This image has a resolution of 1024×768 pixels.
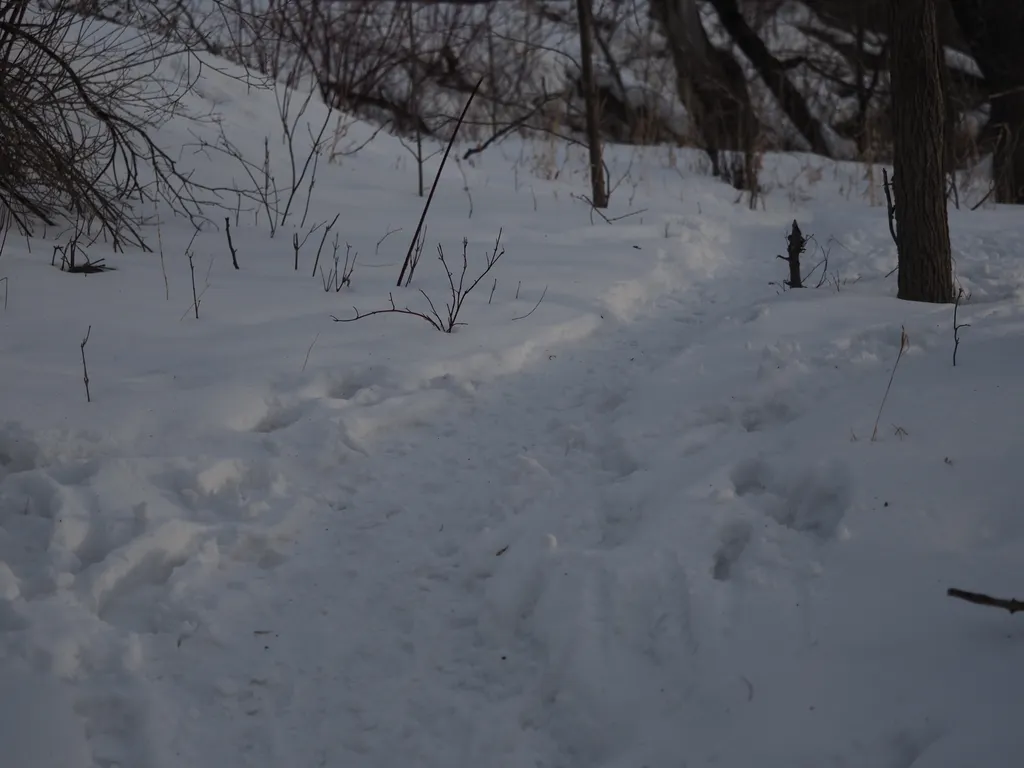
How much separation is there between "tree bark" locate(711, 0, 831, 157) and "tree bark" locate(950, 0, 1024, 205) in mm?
2724

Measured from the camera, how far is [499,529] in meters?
2.92

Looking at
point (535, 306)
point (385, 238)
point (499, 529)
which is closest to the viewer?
point (499, 529)

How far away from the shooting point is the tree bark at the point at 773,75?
42.2ft

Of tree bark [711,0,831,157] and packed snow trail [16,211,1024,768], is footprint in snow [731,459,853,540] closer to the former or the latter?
packed snow trail [16,211,1024,768]

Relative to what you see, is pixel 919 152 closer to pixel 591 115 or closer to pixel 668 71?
pixel 591 115

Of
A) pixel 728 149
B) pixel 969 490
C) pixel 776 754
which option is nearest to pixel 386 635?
pixel 776 754

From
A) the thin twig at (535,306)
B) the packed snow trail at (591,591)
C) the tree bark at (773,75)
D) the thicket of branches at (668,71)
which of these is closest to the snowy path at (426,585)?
the packed snow trail at (591,591)

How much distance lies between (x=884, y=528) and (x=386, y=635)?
Answer: 145 centimetres

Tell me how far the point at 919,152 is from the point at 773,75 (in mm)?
9652

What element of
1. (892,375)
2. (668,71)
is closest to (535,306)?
(892,375)

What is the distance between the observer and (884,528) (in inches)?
97.8

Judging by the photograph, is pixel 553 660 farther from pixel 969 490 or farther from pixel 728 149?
pixel 728 149

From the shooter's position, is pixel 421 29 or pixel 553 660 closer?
pixel 553 660

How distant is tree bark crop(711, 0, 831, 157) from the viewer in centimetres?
1288
